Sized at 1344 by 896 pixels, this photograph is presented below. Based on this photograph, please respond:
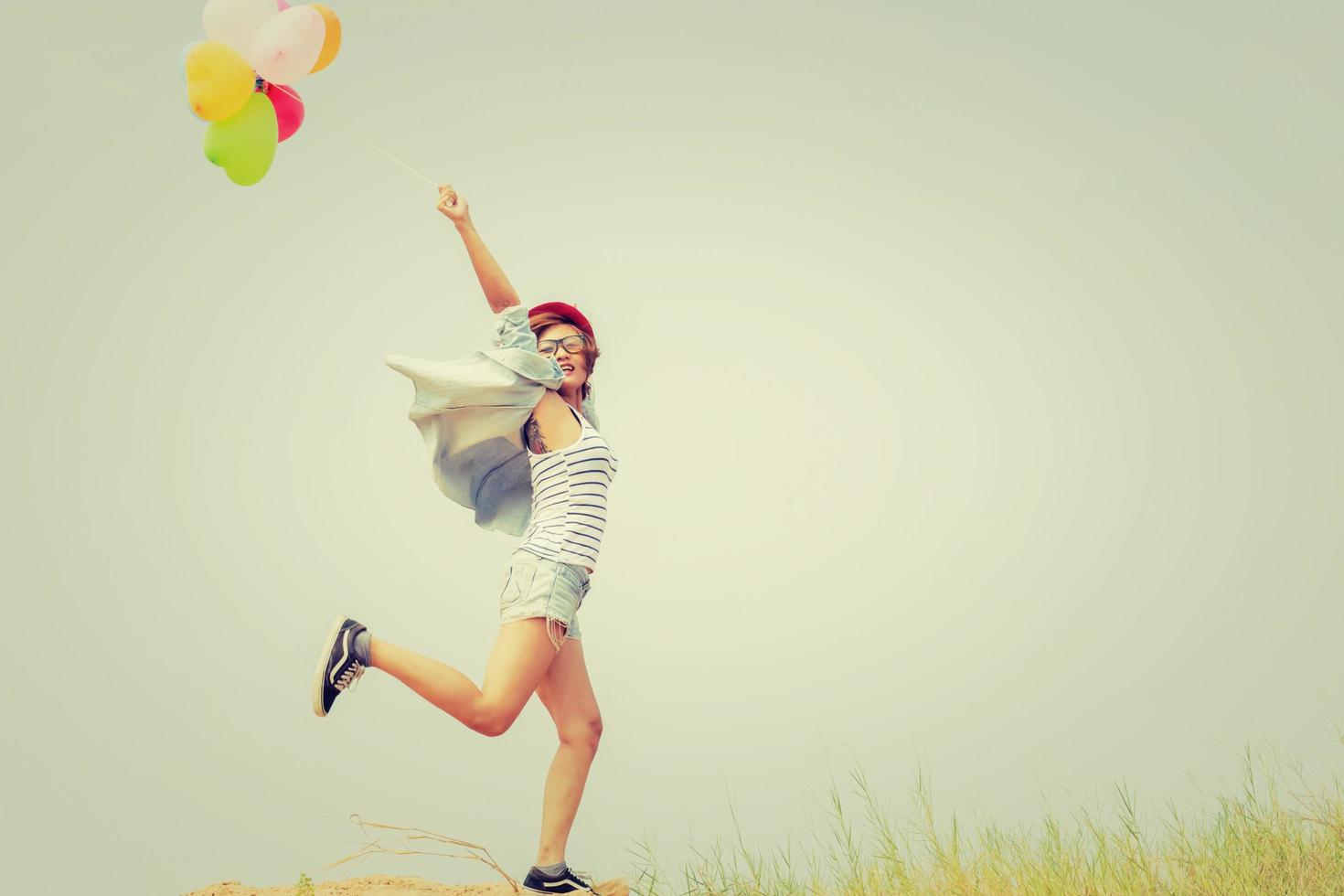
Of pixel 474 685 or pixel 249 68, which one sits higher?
pixel 249 68

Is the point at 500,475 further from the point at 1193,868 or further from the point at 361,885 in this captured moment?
the point at 1193,868

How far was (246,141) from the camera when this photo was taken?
4535 mm

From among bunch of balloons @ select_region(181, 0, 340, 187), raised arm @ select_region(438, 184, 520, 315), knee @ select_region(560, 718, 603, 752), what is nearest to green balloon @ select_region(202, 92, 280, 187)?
bunch of balloons @ select_region(181, 0, 340, 187)

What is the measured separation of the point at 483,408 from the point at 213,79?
1626mm

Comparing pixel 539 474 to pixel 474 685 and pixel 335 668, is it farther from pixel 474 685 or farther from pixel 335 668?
pixel 335 668

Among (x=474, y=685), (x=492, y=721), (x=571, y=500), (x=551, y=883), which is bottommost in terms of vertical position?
(x=551, y=883)

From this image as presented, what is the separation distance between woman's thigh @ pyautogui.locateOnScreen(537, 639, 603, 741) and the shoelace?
0.81 metres

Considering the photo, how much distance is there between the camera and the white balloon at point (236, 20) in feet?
14.9

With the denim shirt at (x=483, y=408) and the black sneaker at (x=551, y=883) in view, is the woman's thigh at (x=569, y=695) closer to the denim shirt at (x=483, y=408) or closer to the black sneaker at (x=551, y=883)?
the black sneaker at (x=551, y=883)

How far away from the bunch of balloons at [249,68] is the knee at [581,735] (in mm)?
2653

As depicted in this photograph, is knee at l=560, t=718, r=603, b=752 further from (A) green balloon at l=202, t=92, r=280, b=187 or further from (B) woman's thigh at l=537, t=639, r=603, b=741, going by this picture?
(A) green balloon at l=202, t=92, r=280, b=187

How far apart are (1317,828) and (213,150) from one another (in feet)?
18.8

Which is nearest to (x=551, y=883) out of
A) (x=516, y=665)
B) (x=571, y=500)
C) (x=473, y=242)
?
(x=516, y=665)

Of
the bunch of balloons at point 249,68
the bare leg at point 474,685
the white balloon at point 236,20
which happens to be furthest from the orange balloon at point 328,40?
the bare leg at point 474,685
